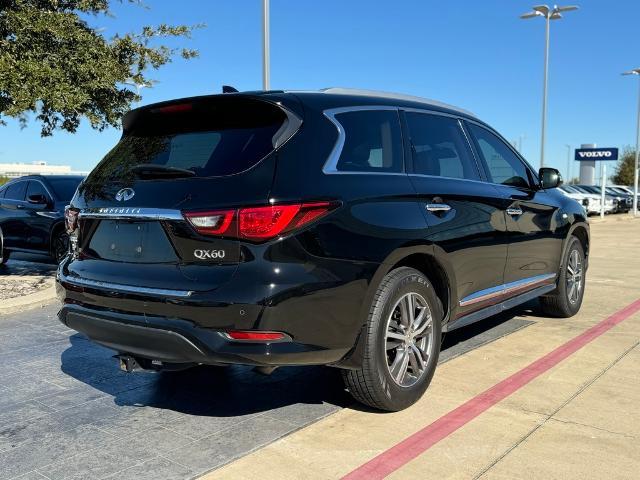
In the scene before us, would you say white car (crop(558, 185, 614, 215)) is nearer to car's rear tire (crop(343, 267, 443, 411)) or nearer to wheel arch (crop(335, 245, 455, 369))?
wheel arch (crop(335, 245, 455, 369))

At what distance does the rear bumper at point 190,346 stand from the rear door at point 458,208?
45.3 inches

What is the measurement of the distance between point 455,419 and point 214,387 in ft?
5.33

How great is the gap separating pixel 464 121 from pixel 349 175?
1.79 metres

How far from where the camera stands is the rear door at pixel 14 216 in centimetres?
1012

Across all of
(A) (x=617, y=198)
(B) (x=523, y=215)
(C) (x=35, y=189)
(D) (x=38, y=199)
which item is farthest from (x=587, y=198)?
(B) (x=523, y=215)

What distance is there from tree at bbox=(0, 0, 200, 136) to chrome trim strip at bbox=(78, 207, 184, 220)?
3.70 meters

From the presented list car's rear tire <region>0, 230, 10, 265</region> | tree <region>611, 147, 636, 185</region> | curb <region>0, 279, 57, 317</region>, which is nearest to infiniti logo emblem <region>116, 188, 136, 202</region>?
curb <region>0, 279, 57, 317</region>

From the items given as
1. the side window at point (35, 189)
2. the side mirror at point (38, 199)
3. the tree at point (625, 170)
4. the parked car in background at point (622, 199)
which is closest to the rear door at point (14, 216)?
the side window at point (35, 189)

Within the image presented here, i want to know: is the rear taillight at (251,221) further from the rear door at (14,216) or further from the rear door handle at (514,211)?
the rear door at (14,216)

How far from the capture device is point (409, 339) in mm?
3721

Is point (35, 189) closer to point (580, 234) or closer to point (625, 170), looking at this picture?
point (580, 234)

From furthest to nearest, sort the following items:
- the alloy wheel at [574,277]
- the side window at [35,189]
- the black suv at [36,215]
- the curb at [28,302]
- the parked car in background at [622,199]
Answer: the parked car in background at [622,199]
the side window at [35,189]
the black suv at [36,215]
the curb at [28,302]
the alloy wheel at [574,277]

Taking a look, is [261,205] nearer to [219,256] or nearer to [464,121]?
[219,256]

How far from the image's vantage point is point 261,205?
2.97 m
